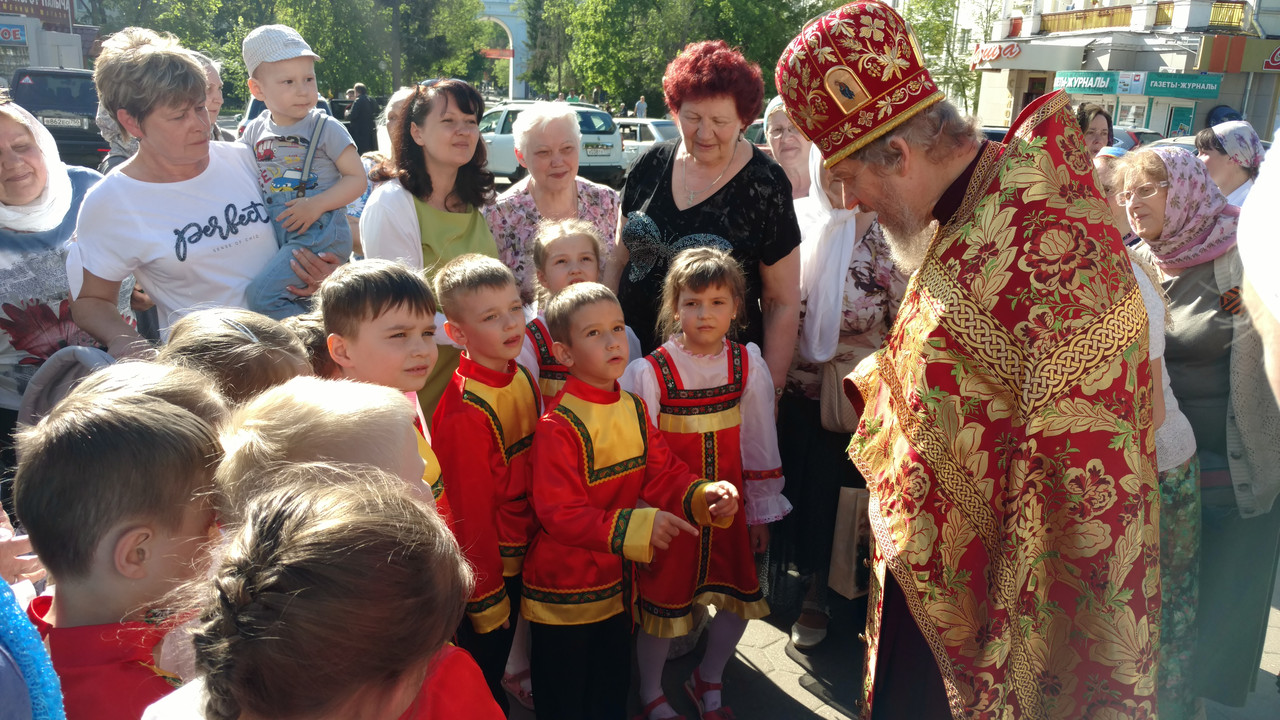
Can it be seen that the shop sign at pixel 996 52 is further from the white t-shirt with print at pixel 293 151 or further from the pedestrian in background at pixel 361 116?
the white t-shirt with print at pixel 293 151

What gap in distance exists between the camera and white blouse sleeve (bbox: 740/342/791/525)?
3.07 meters

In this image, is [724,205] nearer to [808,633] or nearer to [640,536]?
[640,536]

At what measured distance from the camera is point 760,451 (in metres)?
3.10

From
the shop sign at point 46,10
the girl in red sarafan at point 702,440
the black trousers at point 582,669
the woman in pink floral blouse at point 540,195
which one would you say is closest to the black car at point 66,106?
the woman in pink floral blouse at point 540,195

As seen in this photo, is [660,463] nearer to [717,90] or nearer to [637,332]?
[637,332]

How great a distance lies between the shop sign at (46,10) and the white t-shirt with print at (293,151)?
31120 millimetres

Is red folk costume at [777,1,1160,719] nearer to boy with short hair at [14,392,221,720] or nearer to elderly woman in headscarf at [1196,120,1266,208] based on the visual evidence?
boy with short hair at [14,392,221,720]

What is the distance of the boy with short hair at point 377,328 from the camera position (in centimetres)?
242

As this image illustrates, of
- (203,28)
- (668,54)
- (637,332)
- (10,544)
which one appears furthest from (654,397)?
(668,54)

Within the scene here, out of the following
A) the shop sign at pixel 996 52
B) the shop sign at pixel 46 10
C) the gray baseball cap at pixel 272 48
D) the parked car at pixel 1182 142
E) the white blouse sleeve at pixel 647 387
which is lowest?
the white blouse sleeve at pixel 647 387

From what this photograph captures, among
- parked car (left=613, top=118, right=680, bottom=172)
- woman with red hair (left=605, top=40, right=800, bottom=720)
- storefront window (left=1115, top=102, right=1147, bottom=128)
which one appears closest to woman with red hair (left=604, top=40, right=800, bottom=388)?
woman with red hair (left=605, top=40, right=800, bottom=720)

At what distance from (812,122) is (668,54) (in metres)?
32.7

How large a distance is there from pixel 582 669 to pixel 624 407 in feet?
2.72

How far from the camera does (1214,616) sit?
3.07m
